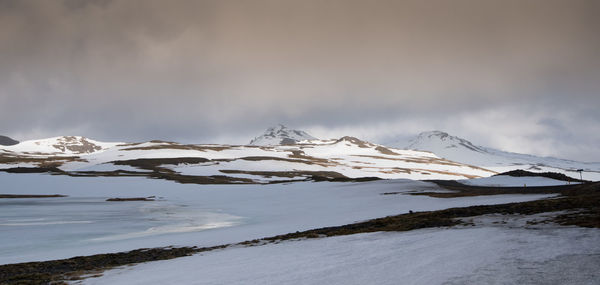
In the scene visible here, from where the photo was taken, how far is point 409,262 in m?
11.9

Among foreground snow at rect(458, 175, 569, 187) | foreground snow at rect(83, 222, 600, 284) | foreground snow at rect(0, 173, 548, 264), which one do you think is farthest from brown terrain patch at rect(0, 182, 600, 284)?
foreground snow at rect(458, 175, 569, 187)

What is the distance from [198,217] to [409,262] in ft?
103

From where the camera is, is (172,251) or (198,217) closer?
(172,251)

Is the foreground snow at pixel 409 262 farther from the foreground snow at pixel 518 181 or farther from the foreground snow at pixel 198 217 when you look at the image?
the foreground snow at pixel 518 181

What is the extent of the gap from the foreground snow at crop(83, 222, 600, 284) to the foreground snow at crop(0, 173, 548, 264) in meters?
8.01

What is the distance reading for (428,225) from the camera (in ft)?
66.0

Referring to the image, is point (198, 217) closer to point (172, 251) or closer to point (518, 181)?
point (172, 251)

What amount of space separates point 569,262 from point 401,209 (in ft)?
79.9

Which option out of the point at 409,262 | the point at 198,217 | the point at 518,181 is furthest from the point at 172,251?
the point at 518,181

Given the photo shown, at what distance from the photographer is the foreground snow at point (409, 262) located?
9711mm

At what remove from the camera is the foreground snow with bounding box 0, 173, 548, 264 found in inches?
993

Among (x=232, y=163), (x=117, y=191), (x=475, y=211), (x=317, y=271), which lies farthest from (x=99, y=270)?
(x=232, y=163)

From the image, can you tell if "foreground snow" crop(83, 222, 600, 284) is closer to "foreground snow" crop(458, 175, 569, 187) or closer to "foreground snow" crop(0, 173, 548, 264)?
"foreground snow" crop(0, 173, 548, 264)

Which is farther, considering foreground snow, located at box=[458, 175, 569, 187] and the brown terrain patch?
foreground snow, located at box=[458, 175, 569, 187]
